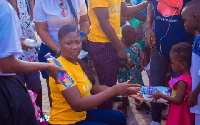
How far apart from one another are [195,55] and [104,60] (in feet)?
3.42

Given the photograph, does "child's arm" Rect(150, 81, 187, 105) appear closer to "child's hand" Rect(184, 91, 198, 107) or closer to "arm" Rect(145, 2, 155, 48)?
"child's hand" Rect(184, 91, 198, 107)

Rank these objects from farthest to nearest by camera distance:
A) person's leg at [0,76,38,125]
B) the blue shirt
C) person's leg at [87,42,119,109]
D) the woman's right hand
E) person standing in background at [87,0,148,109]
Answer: person's leg at [87,42,119,109]
person standing in background at [87,0,148,109]
the blue shirt
the woman's right hand
person's leg at [0,76,38,125]

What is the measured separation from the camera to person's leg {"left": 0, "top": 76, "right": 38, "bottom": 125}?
5.49 ft

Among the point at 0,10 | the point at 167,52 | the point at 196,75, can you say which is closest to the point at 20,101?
the point at 0,10

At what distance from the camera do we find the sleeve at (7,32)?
5.14 ft

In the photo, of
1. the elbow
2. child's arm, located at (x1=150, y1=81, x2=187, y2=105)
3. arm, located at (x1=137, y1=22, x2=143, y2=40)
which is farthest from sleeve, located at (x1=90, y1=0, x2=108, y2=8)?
arm, located at (x1=137, y1=22, x2=143, y2=40)

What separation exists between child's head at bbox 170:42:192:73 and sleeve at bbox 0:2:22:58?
1603 millimetres

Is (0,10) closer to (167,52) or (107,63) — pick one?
A: (107,63)

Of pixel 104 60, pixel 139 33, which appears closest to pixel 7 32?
pixel 104 60

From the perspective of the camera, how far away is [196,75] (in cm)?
241

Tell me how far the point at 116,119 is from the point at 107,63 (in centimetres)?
73

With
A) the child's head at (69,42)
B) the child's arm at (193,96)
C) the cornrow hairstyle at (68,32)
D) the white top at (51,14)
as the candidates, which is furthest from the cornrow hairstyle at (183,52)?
the white top at (51,14)

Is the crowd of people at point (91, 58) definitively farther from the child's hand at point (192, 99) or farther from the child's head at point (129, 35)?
the child's head at point (129, 35)

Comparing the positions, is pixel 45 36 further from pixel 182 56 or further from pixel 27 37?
pixel 182 56
